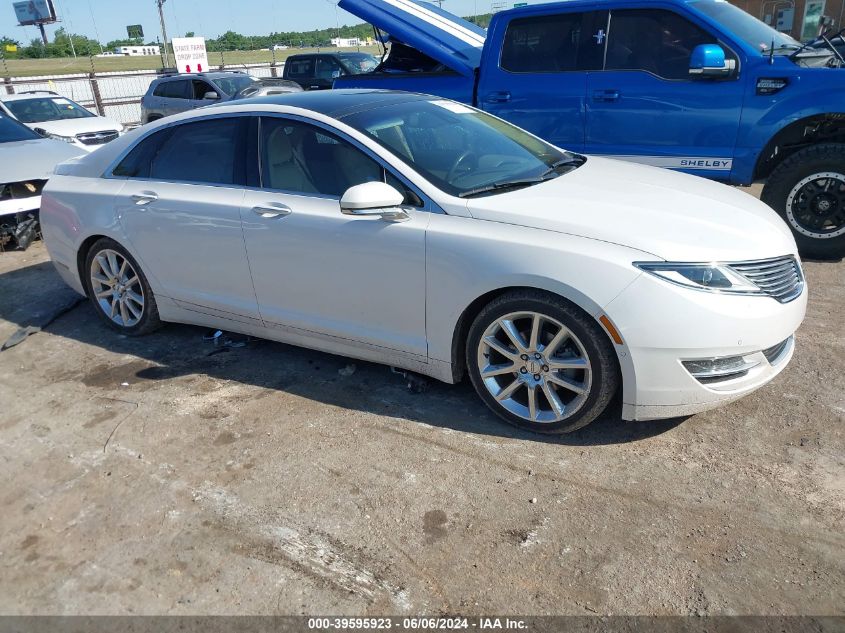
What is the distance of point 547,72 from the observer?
6.49 metres

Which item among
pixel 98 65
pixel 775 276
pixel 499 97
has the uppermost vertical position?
pixel 499 97

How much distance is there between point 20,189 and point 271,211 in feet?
15.7

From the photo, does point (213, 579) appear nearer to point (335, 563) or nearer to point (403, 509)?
point (335, 563)

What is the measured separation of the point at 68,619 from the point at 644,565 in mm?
2121

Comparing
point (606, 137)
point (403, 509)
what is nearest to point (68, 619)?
point (403, 509)

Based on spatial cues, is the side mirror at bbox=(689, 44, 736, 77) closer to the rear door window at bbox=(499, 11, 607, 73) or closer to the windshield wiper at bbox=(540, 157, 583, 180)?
the rear door window at bbox=(499, 11, 607, 73)

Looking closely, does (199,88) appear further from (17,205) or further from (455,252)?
(455,252)

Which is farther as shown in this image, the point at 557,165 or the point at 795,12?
the point at 795,12

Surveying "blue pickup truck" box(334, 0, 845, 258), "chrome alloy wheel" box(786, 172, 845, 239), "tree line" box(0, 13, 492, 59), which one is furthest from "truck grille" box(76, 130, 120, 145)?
"tree line" box(0, 13, 492, 59)

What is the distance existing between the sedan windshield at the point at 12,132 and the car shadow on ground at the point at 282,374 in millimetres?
3163

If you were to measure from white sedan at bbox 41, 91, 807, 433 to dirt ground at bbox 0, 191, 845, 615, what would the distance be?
12.0 inches

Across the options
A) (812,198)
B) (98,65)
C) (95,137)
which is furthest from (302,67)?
(98,65)

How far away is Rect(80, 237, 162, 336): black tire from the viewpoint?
475 cm

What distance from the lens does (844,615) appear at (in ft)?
7.55
